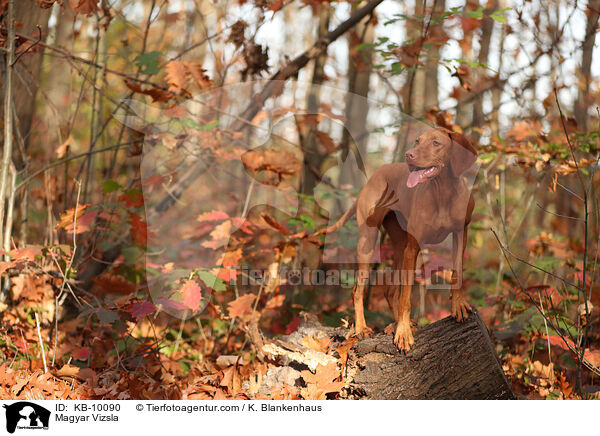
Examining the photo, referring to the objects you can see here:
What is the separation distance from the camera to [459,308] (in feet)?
7.77

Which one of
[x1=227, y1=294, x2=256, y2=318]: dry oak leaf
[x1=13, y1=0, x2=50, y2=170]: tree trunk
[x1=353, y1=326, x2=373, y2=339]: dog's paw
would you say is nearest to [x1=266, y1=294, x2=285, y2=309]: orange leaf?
[x1=227, y1=294, x2=256, y2=318]: dry oak leaf

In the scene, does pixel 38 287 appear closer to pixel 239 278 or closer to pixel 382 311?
pixel 239 278

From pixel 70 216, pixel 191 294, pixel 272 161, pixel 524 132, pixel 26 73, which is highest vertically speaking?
pixel 26 73

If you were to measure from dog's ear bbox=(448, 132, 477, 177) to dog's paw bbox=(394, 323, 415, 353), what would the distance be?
754mm

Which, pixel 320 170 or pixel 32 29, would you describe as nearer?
pixel 32 29

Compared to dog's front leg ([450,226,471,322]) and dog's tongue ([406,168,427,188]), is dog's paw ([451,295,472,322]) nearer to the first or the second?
dog's front leg ([450,226,471,322])

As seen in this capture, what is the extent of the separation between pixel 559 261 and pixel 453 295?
6.01 feet

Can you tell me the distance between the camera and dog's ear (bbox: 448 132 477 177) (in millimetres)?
2146

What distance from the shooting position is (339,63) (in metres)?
5.89

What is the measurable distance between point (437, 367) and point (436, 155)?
1.02 meters

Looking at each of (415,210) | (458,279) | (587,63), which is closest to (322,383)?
(458,279)

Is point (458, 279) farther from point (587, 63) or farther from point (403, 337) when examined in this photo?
point (587, 63)
